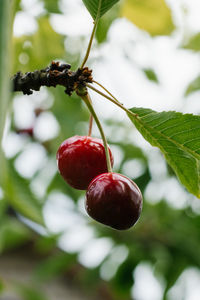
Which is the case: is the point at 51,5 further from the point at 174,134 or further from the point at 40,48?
the point at 174,134

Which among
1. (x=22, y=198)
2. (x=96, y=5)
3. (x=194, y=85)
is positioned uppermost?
(x=96, y=5)

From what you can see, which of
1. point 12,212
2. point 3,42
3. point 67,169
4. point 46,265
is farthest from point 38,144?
point 3,42

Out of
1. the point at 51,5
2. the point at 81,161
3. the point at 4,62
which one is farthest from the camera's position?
the point at 51,5

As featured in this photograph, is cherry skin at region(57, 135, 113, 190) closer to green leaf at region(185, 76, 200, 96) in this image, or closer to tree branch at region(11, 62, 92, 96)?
tree branch at region(11, 62, 92, 96)

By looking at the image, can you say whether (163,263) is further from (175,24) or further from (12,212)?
(12,212)

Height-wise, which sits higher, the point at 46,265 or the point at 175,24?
the point at 175,24

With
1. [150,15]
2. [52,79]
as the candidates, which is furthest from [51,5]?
[52,79]

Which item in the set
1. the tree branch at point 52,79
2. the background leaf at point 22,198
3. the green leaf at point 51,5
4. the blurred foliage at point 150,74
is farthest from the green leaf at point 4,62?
the blurred foliage at point 150,74
